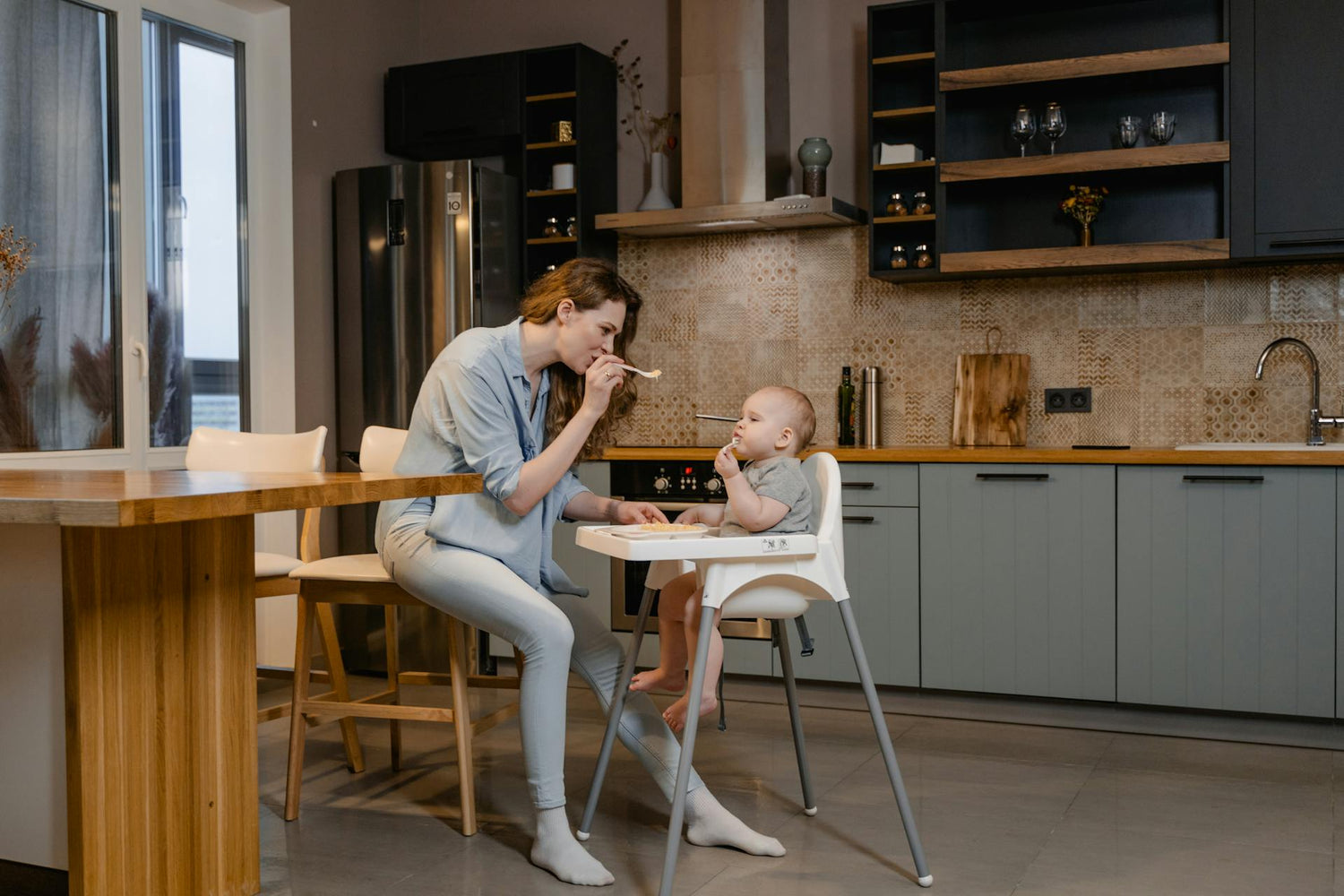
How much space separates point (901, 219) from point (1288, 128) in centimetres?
117

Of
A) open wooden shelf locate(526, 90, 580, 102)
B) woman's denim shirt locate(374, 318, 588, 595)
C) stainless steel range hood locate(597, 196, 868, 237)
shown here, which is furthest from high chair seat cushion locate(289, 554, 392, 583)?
open wooden shelf locate(526, 90, 580, 102)

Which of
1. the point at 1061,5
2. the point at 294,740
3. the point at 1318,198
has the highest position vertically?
the point at 1061,5

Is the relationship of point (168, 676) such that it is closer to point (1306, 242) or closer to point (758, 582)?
point (758, 582)

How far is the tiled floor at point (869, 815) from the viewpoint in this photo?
7.86 ft

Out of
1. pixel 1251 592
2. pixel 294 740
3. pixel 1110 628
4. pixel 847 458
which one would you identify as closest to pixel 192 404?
pixel 294 740

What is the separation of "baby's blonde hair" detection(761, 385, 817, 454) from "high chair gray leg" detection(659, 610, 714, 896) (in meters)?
0.49

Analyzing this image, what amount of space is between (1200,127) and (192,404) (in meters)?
3.49

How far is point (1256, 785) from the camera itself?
9.96 feet

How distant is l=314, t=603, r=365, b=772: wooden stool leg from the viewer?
3098 mm

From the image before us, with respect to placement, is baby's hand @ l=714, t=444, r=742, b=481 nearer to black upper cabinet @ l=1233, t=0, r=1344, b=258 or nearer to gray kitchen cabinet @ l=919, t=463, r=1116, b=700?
gray kitchen cabinet @ l=919, t=463, r=1116, b=700

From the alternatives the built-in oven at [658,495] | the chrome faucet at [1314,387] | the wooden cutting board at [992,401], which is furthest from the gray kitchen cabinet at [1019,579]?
the chrome faucet at [1314,387]

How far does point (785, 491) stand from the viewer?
2434mm

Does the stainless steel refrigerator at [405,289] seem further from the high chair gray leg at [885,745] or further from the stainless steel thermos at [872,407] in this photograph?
the high chair gray leg at [885,745]

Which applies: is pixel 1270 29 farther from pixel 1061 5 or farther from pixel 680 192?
pixel 680 192
